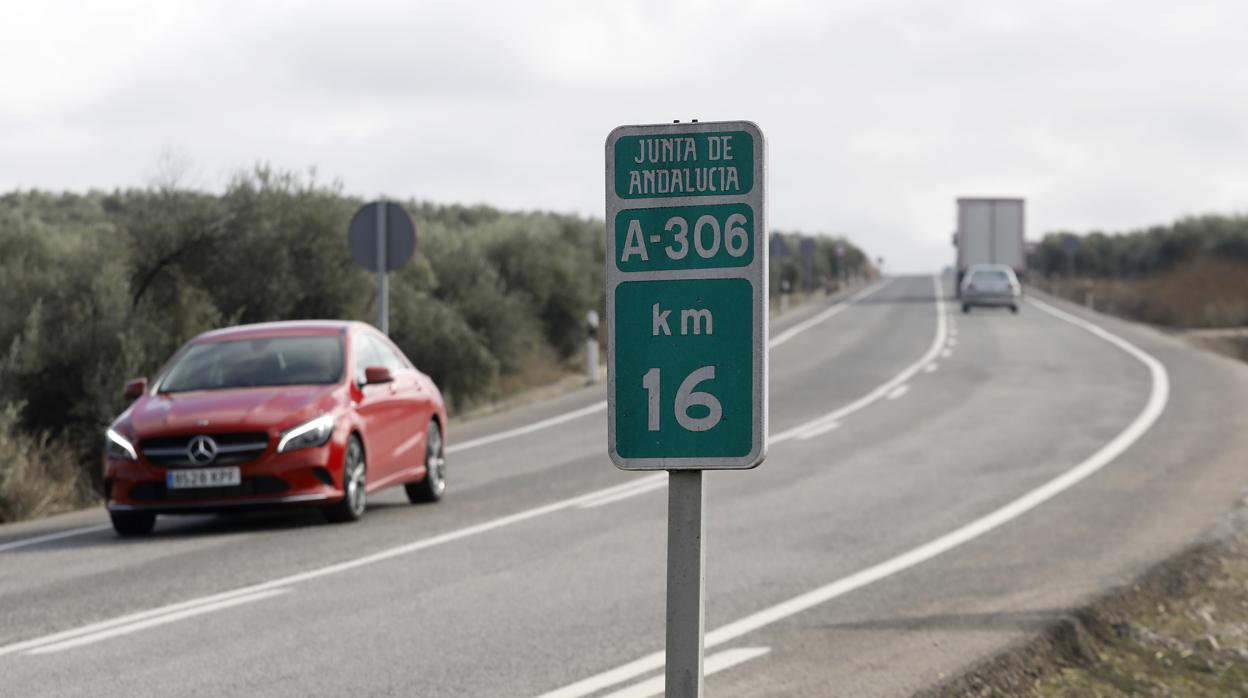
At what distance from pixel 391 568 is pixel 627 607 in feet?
7.08

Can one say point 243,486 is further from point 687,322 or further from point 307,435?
point 687,322

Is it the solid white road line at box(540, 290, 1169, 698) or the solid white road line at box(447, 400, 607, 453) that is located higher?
the solid white road line at box(540, 290, 1169, 698)

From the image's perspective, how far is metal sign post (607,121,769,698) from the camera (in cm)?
434

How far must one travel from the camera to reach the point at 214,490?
13.0 m

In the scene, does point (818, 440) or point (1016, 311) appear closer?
point (818, 440)

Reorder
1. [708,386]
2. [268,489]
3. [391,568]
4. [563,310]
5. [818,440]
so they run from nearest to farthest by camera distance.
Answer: [708,386] → [391,568] → [268,489] → [818,440] → [563,310]

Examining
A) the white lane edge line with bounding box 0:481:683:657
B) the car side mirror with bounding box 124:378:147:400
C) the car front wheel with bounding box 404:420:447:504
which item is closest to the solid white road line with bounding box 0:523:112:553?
the car side mirror with bounding box 124:378:147:400

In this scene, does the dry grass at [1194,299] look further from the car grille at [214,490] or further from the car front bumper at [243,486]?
the car grille at [214,490]

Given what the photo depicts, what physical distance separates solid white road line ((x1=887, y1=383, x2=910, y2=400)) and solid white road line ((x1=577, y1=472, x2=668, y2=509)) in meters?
9.71

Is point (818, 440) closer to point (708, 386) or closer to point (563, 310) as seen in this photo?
point (708, 386)

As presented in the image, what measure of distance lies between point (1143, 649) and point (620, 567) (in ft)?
12.1

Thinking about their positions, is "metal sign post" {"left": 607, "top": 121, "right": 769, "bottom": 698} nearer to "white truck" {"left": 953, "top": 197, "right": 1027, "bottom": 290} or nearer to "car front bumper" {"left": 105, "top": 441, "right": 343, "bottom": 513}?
"car front bumper" {"left": 105, "top": 441, "right": 343, "bottom": 513}

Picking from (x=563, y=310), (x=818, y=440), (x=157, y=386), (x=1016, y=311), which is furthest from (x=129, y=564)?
(x=1016, y=311)

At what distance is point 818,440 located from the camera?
2072 centimetres
